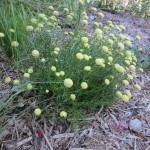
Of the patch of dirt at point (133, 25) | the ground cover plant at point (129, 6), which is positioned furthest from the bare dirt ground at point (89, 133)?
the ground cover plant at point (129, 6)

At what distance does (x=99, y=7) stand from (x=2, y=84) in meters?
3.09

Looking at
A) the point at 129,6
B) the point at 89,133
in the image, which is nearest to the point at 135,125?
the point at 89,133

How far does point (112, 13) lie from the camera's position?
4520 millimetres

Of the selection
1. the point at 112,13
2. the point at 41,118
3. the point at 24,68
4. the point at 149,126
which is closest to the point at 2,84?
the point at 24,68

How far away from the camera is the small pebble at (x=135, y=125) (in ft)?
6.40

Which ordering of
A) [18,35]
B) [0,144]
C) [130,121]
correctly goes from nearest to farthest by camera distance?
[0,144], [130,121], [18,35]

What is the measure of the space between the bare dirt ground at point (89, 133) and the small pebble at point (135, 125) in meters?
0.01

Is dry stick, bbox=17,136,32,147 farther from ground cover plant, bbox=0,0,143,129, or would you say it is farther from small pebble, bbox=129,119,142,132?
small pebble, bbox=129,119,142,132

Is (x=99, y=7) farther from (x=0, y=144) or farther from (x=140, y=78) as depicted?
(x=0, y=144)

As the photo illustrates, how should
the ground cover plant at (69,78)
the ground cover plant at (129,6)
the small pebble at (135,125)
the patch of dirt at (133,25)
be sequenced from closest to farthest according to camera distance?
1. the ground cover plant at (69,78)
2. the small pebble at (135,125)
3. the patch of dirt at (133,25)
4. the ground cover plant at (129,6)

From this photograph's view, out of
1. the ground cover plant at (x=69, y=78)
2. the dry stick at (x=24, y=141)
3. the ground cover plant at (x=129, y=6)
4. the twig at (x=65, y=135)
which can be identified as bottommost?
the ground cover plant at (x=129, y=6)

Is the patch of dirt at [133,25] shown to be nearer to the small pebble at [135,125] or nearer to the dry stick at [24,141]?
the small pebble at [135,125]

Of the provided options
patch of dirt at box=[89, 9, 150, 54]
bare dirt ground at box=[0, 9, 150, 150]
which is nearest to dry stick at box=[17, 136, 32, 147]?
bare dirt ground at box=[0, 9, 150, 150]

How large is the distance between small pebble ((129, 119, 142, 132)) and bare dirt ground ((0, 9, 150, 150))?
15 millimetres
